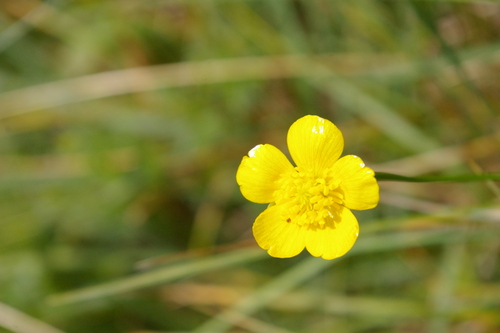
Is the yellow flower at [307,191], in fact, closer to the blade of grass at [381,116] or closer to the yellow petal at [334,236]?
the yellow petal at [334,236]

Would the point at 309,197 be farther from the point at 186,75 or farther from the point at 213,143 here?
the point at 186,75

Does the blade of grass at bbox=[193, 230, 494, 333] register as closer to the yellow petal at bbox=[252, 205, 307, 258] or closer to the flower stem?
the yellow petal at bbox=[252, 205, 307, 258]

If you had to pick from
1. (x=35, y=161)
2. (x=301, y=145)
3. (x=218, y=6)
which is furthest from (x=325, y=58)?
(x=35, y=161)

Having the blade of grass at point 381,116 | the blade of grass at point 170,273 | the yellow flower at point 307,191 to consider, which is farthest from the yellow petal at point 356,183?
the blade of grass at point 381,116

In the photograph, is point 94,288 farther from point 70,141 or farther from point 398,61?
point 398,61

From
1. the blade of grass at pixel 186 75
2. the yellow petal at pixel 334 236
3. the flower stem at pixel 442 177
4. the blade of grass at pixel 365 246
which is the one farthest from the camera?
the blade of grass at pixel 186 75

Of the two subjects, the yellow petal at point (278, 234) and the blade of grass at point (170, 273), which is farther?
the blade of grass at point (170, 273)

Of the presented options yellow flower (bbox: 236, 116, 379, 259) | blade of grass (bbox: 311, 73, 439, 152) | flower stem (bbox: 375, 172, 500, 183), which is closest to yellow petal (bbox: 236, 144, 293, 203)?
yellow flower (bbox: 236, 116, 379, 259)
